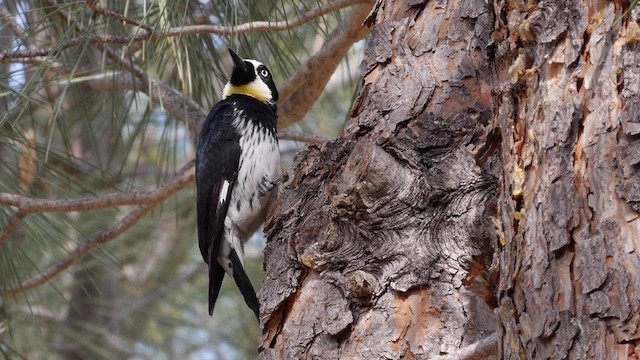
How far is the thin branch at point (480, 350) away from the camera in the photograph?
1.38 meters

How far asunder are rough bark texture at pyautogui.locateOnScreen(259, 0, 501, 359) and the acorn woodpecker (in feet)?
3.42

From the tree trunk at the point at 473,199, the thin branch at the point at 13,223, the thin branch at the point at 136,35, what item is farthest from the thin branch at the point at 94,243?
the tree trunk at the point at 473,199

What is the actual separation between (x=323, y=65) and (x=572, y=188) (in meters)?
1.63

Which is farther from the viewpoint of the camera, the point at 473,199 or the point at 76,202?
the point at 76,202

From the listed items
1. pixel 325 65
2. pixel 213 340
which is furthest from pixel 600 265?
pixel 213 340

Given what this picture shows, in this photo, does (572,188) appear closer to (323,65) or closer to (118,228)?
(323,65)

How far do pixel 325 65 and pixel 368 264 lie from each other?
1127mm

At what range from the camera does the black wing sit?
3.00m

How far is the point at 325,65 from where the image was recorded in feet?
9.14

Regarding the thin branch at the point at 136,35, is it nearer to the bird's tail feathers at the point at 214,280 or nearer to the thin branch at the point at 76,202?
the thin branch at the point at 76,202

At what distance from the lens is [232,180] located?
309 cm

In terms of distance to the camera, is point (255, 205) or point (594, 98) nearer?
point (594, 98)

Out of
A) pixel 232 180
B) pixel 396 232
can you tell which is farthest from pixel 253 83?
pixel 396 232

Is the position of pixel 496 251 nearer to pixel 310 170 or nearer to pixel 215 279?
pixel 310 170
